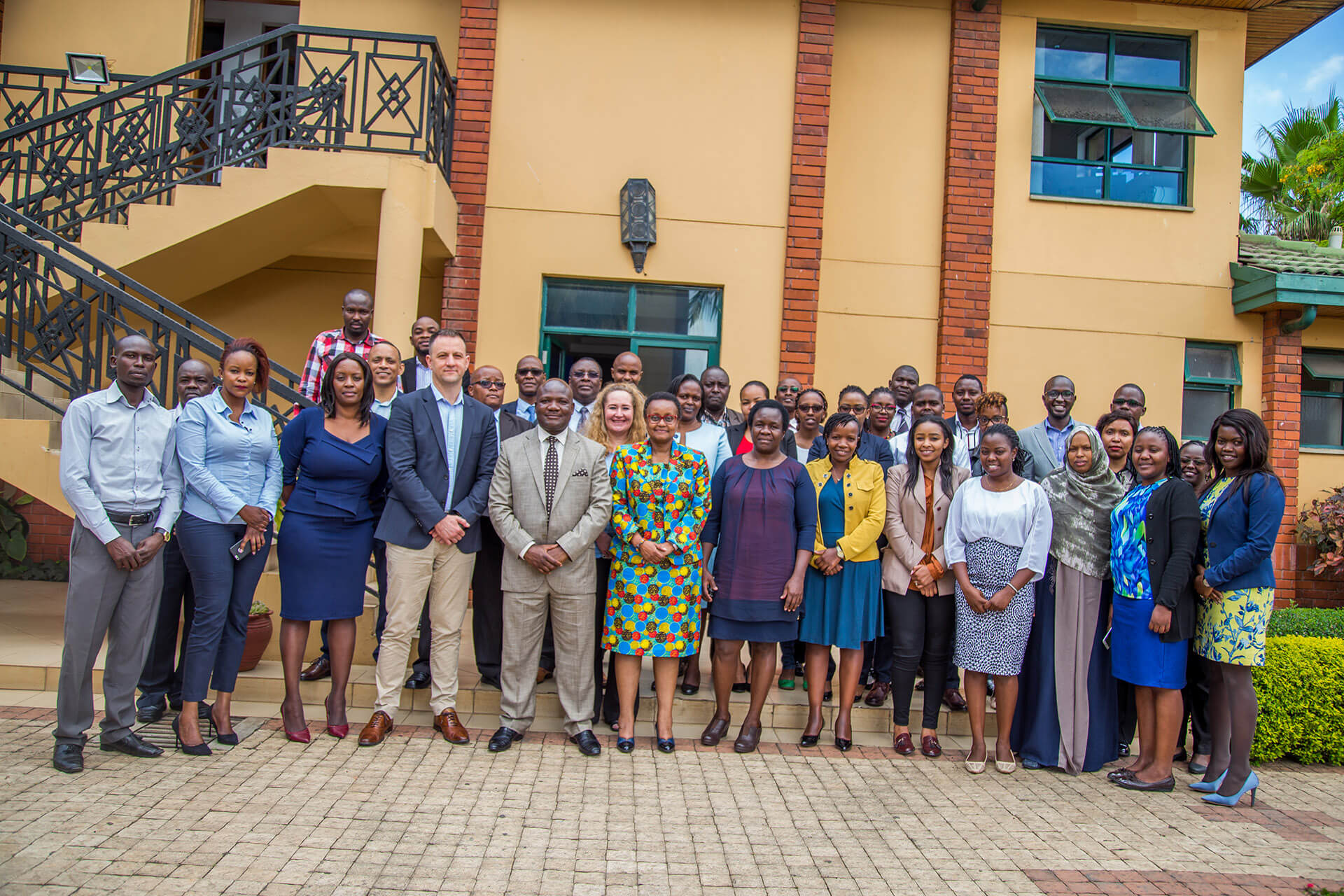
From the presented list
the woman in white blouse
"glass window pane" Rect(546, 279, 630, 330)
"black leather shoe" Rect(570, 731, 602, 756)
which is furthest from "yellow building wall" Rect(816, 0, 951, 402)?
"black leather shoe" Rect(570, 731, 602, 756)

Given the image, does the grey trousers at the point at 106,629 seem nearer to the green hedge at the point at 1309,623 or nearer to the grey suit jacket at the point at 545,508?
the grey suit jacket at the point at 545,508

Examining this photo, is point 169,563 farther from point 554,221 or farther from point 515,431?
point 554,221

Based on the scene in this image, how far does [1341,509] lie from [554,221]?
28.3 feet

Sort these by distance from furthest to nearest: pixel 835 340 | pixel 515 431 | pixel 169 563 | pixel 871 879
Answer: pixel 835 340, pixel 515 431, pixel 169 563, pixel 871 879

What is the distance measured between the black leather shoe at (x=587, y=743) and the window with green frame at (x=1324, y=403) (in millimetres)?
9510

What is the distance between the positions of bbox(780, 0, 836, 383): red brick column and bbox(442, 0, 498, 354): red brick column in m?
→ 3.03

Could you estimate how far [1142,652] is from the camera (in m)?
5.09

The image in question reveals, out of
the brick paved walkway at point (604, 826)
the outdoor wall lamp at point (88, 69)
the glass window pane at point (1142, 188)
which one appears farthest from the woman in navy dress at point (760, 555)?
the outdoor wall lamp at point (88, 69)

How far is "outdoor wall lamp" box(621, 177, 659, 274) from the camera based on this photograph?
29.3 feet

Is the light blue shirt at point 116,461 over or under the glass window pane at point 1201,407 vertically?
under

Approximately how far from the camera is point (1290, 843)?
443cm

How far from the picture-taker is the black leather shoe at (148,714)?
514 centimetres

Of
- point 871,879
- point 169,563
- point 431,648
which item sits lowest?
point 871,879

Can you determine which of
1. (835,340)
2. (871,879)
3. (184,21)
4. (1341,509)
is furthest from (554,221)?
(1341,509)
